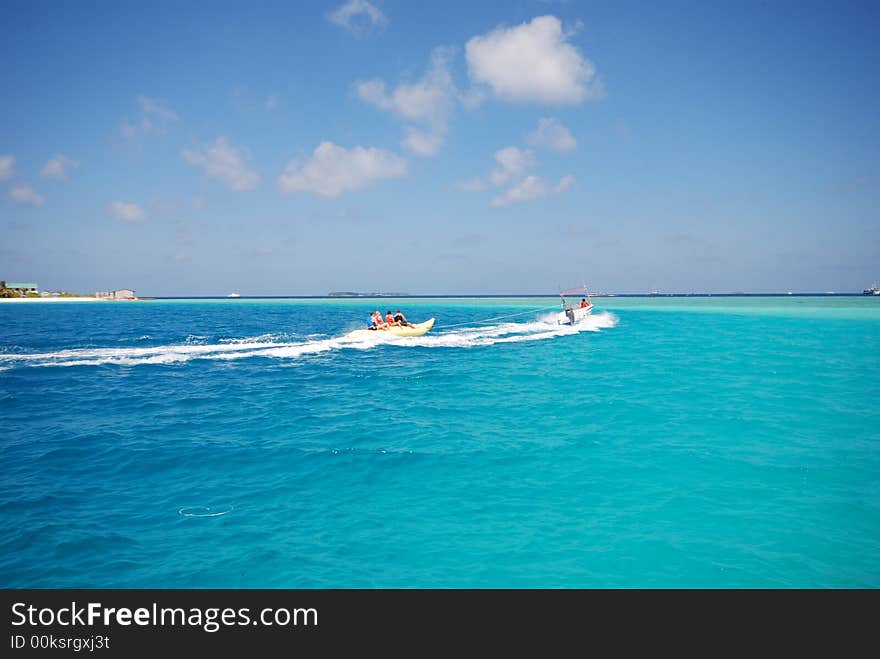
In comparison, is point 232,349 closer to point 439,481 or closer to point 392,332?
point 392,332

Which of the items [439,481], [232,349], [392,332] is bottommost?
[439,481]

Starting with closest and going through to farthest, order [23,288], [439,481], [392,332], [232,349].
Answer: [439,481] < [232,349] < [392,332] < [23,288]

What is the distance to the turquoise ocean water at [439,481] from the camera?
666 centimetres

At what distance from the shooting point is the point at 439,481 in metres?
9.70

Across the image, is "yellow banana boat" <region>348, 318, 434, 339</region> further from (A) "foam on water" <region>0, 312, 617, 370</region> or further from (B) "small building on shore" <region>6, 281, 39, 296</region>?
(B) "small building on shore" <region>6, 281, 39, 296</region>

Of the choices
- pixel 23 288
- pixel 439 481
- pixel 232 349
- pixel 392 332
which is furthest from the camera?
pixel 23 288

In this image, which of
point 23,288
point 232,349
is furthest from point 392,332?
point 23,288

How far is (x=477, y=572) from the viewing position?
655 centimetres

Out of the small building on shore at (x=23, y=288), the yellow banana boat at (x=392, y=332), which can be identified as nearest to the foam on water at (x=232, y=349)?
the yellow banana boat at (x=392, y=332)

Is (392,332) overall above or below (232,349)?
above

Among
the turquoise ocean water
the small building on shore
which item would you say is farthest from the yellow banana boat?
the small building on shore

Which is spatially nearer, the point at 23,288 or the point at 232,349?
the point at 232,349
